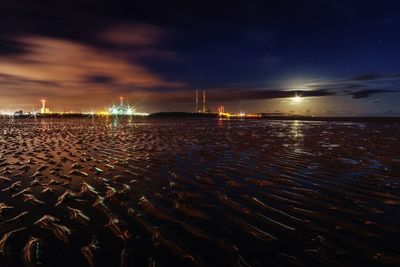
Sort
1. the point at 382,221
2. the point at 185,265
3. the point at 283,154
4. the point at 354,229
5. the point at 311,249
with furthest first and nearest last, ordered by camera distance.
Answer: the point at 283,154
the point at 382,221
the point at 354,229
the point at 311,249
the point at 185,265

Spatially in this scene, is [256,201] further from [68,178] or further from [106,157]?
[106,157]

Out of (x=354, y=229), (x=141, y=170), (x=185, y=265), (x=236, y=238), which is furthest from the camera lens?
(x=141, y=170)

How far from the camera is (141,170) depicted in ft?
43.3

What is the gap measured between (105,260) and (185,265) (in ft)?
4.85

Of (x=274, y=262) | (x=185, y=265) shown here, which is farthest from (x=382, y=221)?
(x=185, y=265)

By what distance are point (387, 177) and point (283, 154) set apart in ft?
22.9

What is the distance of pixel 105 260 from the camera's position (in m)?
5.32

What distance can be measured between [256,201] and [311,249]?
3.07 meters

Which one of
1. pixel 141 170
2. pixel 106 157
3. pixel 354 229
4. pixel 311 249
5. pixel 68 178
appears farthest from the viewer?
pixel 106 157

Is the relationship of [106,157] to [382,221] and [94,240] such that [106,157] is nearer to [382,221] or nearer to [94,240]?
[94,240]

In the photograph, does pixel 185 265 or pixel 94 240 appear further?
pixel 94 240

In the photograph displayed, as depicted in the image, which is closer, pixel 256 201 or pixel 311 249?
pixel 311 249

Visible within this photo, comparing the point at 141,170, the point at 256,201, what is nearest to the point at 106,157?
the point at 141,170

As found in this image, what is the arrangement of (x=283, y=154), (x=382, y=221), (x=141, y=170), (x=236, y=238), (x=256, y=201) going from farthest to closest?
(x=283, y=154)
(x=141, y=170)
(x=256, y=201)
(x=382, y=221)
(x=236, y=238)
